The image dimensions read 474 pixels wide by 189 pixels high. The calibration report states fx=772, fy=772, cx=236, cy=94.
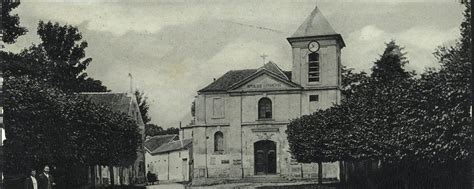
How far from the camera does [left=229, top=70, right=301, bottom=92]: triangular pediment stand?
11172mm

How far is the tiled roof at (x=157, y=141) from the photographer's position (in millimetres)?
10914

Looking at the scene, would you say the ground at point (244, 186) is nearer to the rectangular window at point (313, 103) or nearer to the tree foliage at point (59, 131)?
the tree foliage at point (59, 131)

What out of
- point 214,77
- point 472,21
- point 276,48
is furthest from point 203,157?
point 472,21

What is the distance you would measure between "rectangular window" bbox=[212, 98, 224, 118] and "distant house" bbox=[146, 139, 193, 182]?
1.94 ft

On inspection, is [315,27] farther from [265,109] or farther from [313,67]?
[265,109]

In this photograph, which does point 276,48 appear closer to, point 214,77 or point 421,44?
point 214,77

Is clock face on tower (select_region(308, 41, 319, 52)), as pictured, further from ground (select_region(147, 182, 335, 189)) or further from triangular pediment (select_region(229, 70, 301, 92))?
ground (select_region(147, 182, 335, 189))

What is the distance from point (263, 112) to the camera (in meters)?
11.6

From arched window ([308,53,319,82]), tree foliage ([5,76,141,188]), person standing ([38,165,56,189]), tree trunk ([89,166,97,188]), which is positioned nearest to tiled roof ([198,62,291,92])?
arched window ([308,53,319,82])

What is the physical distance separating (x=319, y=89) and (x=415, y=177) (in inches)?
74.8

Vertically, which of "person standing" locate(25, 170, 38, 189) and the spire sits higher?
the spire

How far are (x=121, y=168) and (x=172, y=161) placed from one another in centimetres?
77

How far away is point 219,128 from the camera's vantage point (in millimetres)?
11531

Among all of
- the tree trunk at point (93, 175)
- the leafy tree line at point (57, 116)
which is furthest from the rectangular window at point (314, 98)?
the tree trunk at point (93, 175)
